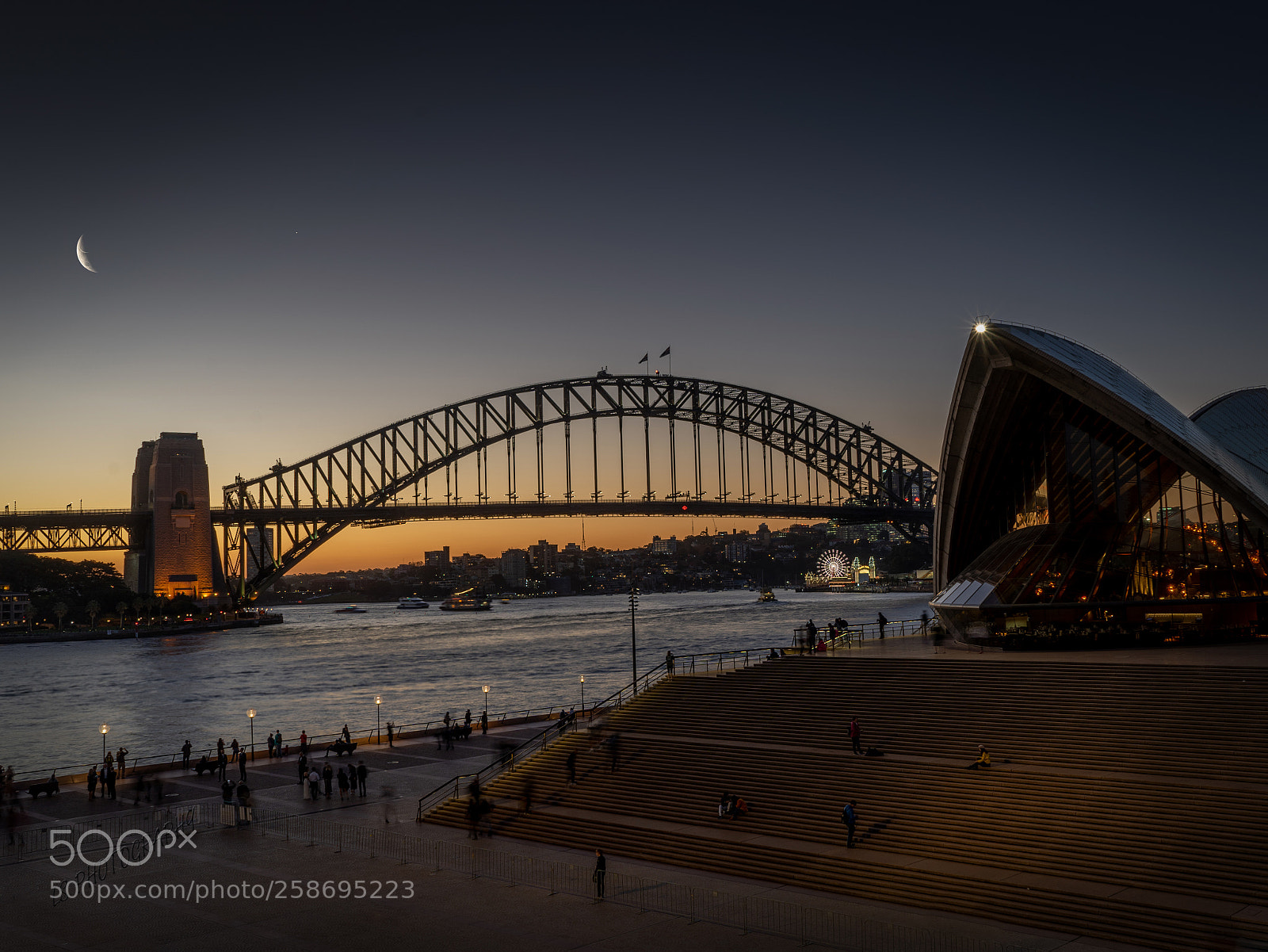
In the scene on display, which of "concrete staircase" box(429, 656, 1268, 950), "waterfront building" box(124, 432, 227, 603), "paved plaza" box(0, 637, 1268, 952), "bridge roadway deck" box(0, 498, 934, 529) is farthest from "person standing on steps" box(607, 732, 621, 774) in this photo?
"waterfront building" box(124, 432, 227, 603)

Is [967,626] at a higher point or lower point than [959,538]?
lower

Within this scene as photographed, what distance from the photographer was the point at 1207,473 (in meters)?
24.6

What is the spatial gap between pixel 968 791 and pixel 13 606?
133234 mm

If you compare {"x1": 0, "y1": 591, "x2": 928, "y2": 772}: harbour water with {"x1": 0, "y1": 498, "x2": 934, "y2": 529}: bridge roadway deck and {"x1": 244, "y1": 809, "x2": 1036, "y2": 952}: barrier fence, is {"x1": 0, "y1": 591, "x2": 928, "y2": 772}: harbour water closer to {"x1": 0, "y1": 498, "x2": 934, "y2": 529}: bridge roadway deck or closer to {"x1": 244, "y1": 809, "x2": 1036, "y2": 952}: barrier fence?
{"x1": 0, "y1": 498, "x2": 934, "y2": 529}: bridge roadway deck

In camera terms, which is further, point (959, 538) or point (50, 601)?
point (50, 601)

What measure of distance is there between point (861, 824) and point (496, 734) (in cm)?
1598

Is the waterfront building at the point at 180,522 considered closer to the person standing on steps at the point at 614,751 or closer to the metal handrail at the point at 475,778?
the metal handrail at the point at 475,778

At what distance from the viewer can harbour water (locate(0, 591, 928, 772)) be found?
39.4 m

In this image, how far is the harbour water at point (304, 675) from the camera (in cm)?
3938

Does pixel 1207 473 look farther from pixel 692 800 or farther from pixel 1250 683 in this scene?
pixel 692 800

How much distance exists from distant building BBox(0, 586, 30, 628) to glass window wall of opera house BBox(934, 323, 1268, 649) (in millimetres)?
119316

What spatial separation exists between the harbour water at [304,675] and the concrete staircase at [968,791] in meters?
19.7

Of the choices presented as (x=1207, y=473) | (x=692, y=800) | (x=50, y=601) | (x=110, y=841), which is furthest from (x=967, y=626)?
(x=50, y=601)

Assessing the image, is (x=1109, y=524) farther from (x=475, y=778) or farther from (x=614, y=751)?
(x=475, y=778)
